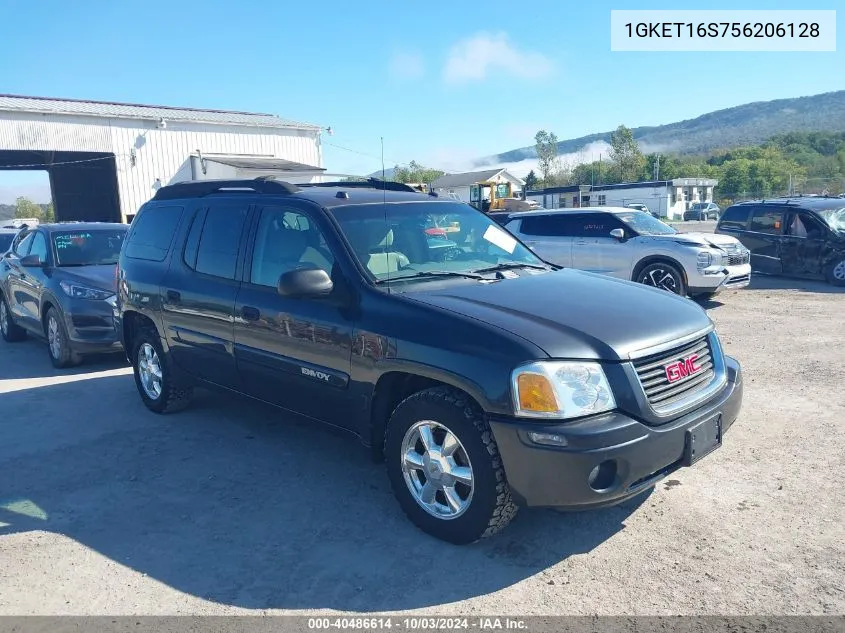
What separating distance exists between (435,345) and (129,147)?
1214 inches

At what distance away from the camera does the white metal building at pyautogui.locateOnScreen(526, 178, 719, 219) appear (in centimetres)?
6412

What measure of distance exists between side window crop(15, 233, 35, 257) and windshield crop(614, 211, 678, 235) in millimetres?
9449

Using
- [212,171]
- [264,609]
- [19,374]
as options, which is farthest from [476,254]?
[212,171]

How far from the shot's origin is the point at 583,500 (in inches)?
125

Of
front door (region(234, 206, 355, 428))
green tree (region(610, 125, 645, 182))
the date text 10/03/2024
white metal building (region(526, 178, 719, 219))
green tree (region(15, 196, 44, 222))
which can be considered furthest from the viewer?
green tree (region(610, 125, 645, 182))

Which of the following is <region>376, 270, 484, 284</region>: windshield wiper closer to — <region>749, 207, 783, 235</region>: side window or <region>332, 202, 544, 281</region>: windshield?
<region>332, 202, 544, 281</region>: windshield

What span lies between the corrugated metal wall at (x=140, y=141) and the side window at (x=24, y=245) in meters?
20.5

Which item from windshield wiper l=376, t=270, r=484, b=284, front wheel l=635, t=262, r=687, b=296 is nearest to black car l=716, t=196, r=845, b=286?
front wheel l=635, t=262, r=687, b=296

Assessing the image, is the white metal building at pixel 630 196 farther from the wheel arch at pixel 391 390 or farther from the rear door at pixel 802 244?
the wheel arch at pixel 391 390

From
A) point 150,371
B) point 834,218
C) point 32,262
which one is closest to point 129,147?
point 32,262

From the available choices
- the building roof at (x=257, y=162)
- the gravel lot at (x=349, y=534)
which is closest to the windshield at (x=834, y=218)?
the gravel lot at (x=349, y=534)

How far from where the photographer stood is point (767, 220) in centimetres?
1425

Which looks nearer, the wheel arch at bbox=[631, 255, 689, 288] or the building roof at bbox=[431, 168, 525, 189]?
the wheel arch at bbox=[631, 255, 689, 288]

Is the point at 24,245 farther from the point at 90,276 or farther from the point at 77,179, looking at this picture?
the point at 77,179
